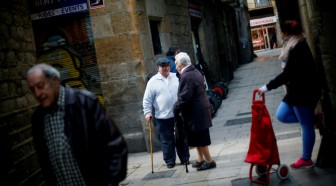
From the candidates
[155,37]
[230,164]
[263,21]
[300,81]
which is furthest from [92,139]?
[263,21]

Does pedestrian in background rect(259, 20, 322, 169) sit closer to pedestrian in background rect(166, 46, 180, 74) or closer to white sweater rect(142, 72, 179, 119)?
white sweater rect(142, 72, 179, 119)

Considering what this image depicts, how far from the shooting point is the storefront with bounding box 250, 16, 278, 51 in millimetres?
47094

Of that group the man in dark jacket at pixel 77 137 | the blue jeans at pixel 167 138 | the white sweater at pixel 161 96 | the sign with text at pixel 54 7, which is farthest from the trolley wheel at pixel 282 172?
the sign with text at pixel 54 7

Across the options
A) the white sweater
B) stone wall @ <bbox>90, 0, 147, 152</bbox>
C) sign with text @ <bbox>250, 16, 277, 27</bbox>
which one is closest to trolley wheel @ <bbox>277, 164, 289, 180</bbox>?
the white sweater

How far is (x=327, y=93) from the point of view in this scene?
223 inches

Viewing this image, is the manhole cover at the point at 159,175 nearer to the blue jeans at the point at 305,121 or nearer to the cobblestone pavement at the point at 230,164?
the cobblestone pavement at the point at 230,164

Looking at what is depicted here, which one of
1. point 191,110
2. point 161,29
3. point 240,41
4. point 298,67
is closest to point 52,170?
point 298,67

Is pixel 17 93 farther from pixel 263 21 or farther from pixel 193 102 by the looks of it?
pixel 263 21

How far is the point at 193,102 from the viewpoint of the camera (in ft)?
22.1

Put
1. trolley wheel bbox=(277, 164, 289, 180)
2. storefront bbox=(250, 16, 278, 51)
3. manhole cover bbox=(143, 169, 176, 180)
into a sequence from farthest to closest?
storefront bbox=(250, 16, 278, 51)
manhole cover bbox=(143, 169, 176, 180)
trolley wheel bbox=(277, 164, 289, 180)

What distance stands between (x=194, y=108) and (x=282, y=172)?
6.12ft

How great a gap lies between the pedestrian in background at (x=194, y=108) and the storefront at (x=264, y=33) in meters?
41.8

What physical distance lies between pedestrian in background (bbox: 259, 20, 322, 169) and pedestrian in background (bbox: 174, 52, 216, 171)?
149cm

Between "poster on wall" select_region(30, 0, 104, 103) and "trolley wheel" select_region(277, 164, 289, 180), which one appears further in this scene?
"poster on wall" select_region(30, 0, 104, 103)
